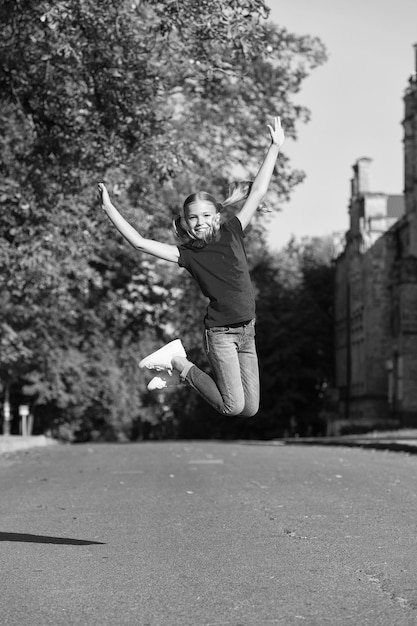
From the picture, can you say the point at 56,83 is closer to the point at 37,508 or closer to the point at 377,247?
the point at 37,508

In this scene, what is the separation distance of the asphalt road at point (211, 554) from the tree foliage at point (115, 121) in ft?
21.7

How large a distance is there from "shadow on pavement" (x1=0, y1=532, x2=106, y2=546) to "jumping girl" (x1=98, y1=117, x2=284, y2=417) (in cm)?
175

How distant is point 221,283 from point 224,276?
0.05 metres

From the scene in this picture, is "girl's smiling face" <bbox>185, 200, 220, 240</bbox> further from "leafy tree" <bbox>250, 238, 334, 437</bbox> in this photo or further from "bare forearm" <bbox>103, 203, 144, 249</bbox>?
"leafy tree" <bbox>250, 238, 334, 437</bbox>

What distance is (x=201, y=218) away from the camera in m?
8.45

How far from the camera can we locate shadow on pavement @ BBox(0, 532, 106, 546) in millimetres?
10069

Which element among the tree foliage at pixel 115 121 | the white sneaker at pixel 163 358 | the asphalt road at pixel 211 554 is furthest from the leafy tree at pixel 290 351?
Result: the white sneaker at pixel 163 358

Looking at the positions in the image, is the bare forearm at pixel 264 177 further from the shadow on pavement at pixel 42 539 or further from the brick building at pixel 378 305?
the brick building at pixel 378 305

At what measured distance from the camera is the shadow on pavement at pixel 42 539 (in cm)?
1007

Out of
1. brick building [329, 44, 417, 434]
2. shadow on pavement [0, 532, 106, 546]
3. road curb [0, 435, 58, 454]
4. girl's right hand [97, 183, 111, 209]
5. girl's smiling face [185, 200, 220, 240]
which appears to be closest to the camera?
→ girl's smiling face [185, 200, 220, 240]

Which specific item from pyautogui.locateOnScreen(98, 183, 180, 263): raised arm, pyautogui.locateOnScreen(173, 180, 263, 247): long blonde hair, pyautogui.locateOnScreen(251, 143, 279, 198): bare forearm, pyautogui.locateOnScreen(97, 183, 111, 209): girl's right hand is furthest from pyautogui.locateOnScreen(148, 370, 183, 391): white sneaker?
pyautogui.locateOnScreen(251, 143, 279, 198): bare forearm

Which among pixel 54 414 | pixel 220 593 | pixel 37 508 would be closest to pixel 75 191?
pixel 37 508

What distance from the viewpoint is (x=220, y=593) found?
7211 mm

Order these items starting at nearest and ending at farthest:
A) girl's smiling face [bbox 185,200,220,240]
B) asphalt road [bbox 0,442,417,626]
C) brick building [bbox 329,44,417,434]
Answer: asphalt road [bbox 0,442,417,626]
girl's smiling face [bbox 185,200,220,240]
brick building [bbox 329,44,417,434]
